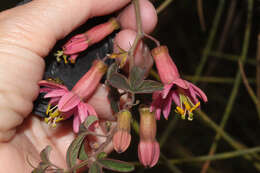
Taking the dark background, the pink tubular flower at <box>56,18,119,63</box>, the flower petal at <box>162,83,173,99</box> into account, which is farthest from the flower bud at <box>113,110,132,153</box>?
the dark background

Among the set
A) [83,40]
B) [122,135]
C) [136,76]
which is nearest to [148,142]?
[122,135]

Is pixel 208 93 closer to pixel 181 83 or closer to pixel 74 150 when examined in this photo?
pixel 181 83

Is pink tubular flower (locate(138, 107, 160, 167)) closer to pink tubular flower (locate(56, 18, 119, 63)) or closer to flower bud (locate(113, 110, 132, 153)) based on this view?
flower bud (locate(113, 110, 132, 153))

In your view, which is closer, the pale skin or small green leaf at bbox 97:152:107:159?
small green leaf at bbox 97:152:107:159

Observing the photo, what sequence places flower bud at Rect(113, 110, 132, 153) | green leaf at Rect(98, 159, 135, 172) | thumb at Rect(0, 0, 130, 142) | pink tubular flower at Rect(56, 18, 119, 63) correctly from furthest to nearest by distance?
pink tubular flower at Rect(56, 18, 119, 63), thumb at Rect(0, 0, 130, 142), flower bud at Rect(113, 110, 132, 153), green leaf at Rect(98, 159, 135, 172)

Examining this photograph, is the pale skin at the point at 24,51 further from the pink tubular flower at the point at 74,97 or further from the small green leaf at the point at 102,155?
the small green leaf at the point at 102,155

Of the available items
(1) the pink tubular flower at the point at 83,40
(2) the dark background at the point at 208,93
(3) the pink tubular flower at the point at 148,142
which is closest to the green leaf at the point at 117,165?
(3) the pink tubular flower at the point at 148,142
